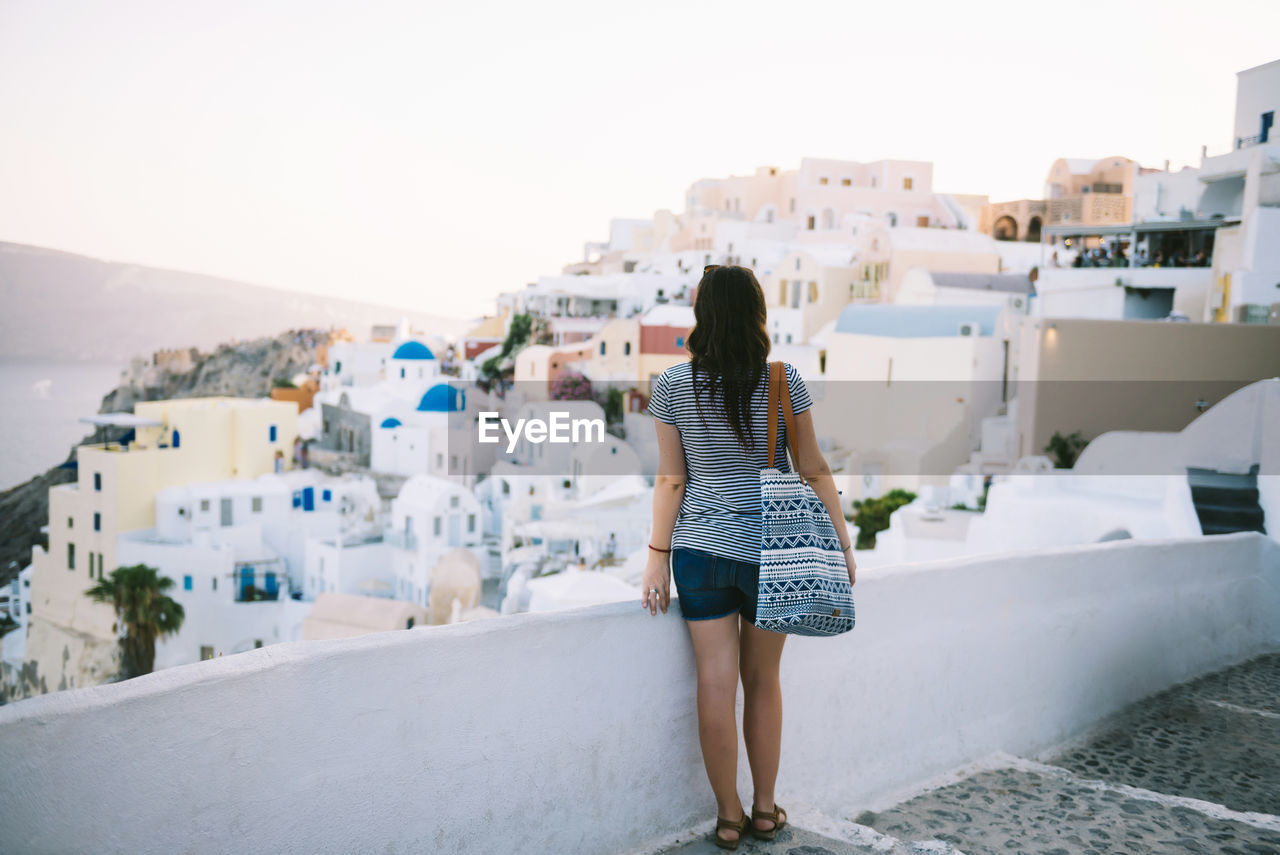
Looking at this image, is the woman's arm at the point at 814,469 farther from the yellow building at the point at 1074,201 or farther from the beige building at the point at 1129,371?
the yellow building at the point at 1074,201

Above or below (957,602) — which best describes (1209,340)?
above

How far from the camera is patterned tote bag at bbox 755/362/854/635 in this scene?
5.89 feet

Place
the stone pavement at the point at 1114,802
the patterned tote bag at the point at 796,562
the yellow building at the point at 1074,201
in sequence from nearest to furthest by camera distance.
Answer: the patterned tote bag at the point at 796,562, the stone pavement at the point at 1114,802, the yellow building at the point at 1074,201

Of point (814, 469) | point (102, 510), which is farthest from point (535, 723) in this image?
point (102, 510)

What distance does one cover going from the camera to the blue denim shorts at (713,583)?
1.88 meters

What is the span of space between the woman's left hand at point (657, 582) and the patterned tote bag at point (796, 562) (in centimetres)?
20

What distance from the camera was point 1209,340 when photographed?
35.1ft

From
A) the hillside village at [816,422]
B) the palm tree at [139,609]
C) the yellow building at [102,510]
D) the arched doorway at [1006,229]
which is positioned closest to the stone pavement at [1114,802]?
the hillside village at [816,422]

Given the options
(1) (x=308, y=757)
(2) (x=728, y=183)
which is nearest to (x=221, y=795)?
(1) (x=308, y=757)

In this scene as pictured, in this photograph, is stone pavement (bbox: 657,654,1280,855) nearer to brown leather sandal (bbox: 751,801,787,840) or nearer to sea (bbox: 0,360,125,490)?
brown leather sandal (bbox: 751,801,787,840)

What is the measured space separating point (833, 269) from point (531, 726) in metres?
27.3

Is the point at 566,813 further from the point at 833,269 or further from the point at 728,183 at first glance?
the point at 728,183

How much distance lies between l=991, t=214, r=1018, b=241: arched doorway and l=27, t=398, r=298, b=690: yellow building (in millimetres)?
29396

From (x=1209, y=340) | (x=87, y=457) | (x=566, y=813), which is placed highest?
(x=1209, y=340)
